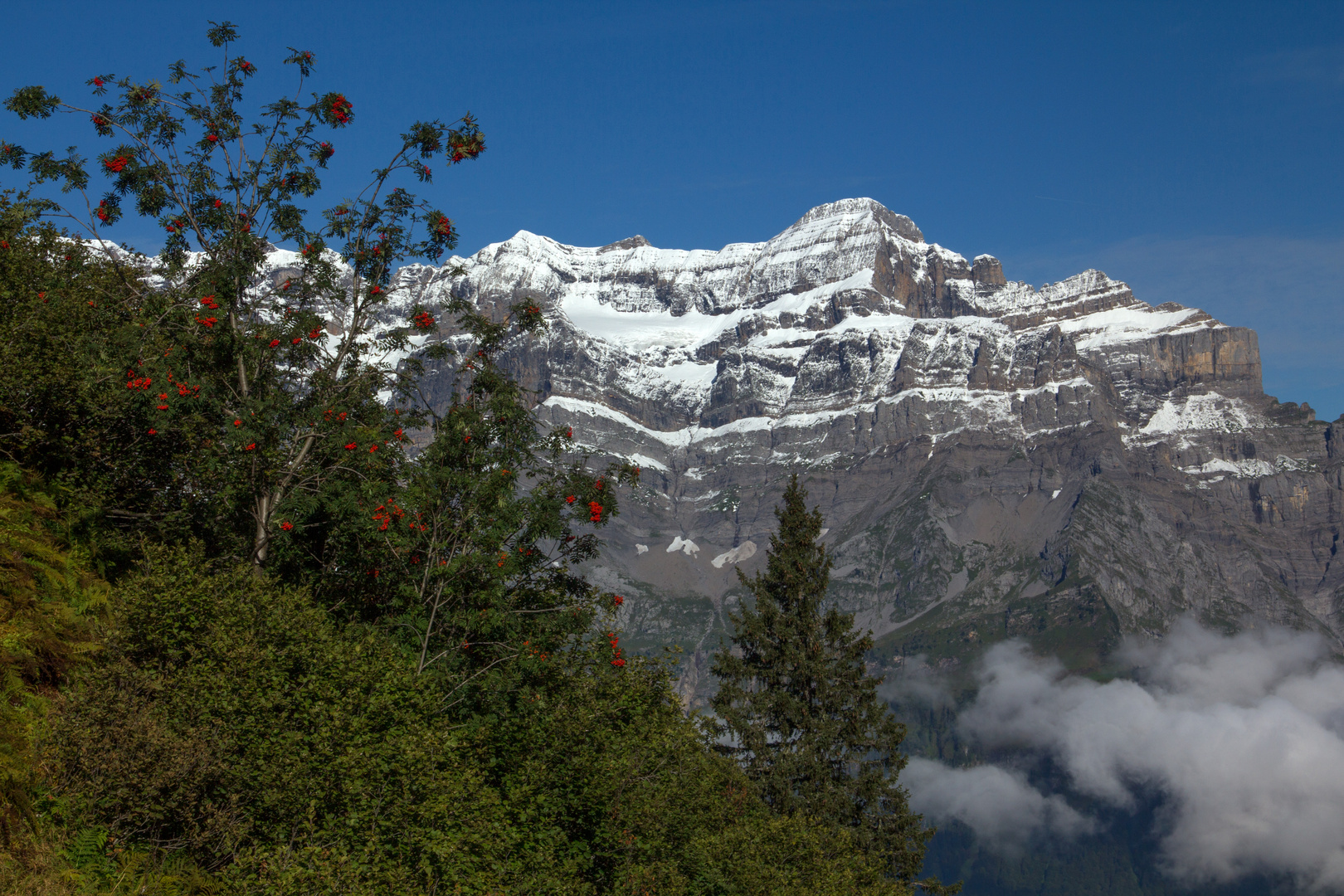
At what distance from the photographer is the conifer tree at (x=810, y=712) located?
169ft

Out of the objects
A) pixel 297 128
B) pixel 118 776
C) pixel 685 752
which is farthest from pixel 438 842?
pixel 297 128

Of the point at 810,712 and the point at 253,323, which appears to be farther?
the point at 810,712

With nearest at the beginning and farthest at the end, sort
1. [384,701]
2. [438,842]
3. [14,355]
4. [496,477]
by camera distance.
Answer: [438,842], [384,701], [496,477], [14,355]

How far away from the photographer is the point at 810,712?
54406 mm

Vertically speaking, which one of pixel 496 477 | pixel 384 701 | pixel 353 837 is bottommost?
pixel 353 837

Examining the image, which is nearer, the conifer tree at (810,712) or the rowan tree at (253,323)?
the rowan tree at (253,323)

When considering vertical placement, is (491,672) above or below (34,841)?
above

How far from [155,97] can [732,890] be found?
21.5 meters

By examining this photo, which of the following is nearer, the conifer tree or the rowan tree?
the rowan tree

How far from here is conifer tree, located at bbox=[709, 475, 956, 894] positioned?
169 ft

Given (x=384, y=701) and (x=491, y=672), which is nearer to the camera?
(x=384, y=701)


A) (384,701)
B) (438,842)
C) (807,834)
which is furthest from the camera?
(807,834)

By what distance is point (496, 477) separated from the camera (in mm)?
21938

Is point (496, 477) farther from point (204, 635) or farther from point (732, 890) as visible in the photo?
point (732, 890)
